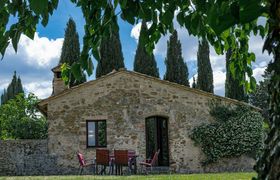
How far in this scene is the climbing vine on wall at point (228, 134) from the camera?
62.0ft

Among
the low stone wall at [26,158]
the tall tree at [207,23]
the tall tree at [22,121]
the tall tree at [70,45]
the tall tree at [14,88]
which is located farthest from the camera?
the tall tree at [14,88]

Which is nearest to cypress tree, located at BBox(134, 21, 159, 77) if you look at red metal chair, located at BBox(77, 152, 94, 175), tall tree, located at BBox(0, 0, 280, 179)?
red metal chair, located at BBox(77, 152, 94, 175)

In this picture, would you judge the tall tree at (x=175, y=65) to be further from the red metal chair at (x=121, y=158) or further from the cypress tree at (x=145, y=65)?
the red metal chair at (x=121, y=158)

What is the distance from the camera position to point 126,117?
19.1 m

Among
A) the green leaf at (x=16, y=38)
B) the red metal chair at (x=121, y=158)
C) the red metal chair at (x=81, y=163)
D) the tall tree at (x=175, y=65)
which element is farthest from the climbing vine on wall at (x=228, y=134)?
the green leaf at (x=16, y=38)

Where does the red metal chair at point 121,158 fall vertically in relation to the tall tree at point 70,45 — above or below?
below

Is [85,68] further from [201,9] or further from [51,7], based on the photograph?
[201,9]

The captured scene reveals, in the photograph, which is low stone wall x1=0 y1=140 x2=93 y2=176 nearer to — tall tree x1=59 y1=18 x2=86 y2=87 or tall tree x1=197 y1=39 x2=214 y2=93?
tall tree x1=59 y1=18 x2=86 y2=87

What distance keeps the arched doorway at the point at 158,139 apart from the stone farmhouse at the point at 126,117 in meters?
1.35

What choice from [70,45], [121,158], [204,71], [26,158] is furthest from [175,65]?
[121,158]

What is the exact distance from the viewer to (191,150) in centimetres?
1894

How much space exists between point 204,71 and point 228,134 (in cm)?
1205

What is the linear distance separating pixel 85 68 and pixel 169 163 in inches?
660

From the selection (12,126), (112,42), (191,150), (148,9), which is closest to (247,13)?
(148,9)
